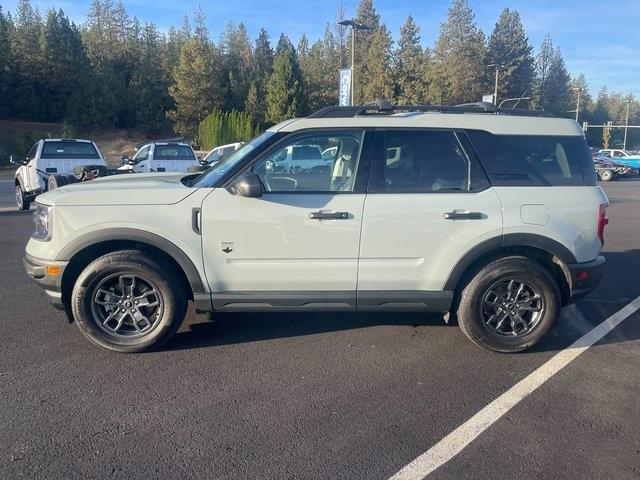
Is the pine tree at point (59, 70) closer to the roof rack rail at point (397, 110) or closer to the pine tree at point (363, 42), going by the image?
the pine tree at point (363, 42)

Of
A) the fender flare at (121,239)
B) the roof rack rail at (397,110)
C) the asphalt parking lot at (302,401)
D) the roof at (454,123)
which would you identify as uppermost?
the roof rack rail at (397,110)

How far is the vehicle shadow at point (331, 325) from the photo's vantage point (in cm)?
497

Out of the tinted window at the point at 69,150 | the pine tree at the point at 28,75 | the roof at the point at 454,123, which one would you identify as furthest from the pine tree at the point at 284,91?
the roof at the point at 454,123

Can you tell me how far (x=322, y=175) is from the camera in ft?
15.2

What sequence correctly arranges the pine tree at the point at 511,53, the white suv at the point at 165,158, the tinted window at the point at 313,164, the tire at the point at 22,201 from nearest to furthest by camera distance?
the tinted window at the point at 313,164 → the tire at the point at 22,201 → the white suv at the point at 165,158 → the pine tree at the point at 511,53

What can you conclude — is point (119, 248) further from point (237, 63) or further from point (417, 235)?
point (237, 63)

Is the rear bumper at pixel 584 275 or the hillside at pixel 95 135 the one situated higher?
the hillside at pixel 95 135

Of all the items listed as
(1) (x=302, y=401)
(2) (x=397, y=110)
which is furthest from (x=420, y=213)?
(1) (x=302, y=401)

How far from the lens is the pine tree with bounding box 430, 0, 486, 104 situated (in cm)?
6844

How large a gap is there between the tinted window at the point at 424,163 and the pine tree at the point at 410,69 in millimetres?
52371

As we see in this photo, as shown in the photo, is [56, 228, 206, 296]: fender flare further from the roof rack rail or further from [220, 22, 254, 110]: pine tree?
[220, 22, 254, 110]: pine tree

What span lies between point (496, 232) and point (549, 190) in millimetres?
573

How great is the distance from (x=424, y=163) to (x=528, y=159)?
0.87 metres

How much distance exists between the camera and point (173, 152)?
18.2 meters
